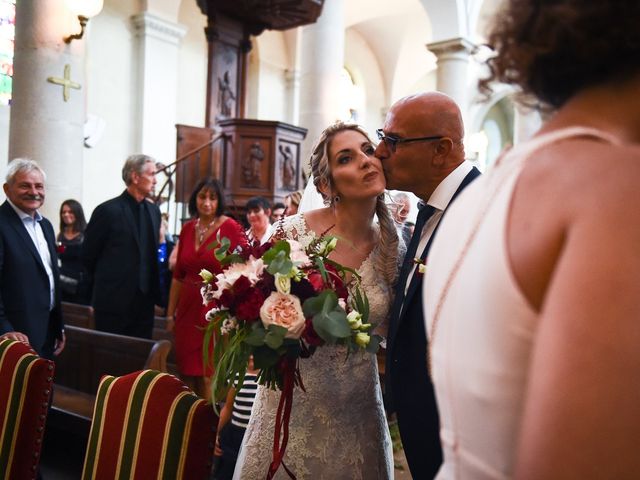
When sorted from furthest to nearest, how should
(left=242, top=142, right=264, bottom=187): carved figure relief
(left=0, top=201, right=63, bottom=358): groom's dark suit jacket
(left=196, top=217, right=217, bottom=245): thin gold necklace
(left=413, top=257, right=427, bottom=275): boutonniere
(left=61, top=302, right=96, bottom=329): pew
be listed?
(left=242, top=142, right=264, bottom=187): carved figure relief < (left=61, top=302, right=96, bottom=329): pew < (left=196, top=217, right=217, bottom=245): thin gold necklace < (left=0, top=201, right=63, bottom=358): groom's dark suit jacket < (left=413, top=257, right=427, bottom=275): boutonniere

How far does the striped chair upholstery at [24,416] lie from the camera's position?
2512mm

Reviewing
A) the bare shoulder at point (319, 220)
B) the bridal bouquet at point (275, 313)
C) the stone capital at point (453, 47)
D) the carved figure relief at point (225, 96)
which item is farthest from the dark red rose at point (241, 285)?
the stone capital at point (453, 47)

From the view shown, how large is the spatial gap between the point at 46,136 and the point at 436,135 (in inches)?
199

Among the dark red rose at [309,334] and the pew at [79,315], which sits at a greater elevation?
the dark red rose at [309,334]

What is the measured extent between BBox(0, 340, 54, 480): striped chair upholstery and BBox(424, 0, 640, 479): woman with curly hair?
212 centimetres

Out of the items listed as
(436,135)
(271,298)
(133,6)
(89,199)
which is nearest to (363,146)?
(436,135)

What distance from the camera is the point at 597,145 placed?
28.4 inches

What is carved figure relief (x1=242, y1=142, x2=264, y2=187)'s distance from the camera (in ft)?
32.3

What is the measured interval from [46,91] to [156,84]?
7859mm

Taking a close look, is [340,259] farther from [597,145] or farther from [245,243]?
[597,145]

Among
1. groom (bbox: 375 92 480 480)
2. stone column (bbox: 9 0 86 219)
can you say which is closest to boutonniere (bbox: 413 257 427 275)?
groom (bbox: 375 92 480 480)

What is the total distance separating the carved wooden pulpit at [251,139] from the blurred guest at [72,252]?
3.77m

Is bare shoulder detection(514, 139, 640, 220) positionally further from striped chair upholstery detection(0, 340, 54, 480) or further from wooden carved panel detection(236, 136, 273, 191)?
wooden carved panel detection(236, 136, 273, 191)

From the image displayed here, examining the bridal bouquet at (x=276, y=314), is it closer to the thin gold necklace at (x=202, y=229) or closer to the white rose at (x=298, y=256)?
the white rose at (x=298, y=256)
